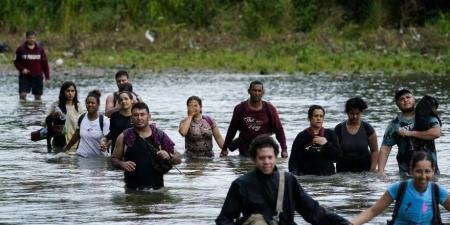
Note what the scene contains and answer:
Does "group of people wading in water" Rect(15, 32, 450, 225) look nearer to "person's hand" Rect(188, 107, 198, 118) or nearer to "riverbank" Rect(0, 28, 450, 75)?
"person's hand" Rect(188, 107, 198, 118)

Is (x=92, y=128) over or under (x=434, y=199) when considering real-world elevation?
over

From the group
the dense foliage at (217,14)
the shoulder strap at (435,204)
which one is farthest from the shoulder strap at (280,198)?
the dense foliage at (217,14)

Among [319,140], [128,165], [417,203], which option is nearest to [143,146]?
[128,165]

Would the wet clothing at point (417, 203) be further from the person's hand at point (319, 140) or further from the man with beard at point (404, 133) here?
the person's hand at point (319, 140)

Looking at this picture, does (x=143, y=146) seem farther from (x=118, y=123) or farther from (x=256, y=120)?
(x=256, y=120)

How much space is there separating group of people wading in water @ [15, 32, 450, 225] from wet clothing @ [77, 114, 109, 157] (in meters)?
0.01

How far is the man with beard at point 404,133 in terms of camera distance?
13695 millimetres

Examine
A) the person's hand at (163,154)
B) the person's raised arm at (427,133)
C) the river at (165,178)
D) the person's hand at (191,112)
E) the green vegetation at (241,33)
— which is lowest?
the river at (165,178)

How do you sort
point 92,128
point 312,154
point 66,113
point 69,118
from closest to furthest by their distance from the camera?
point 312,154, point 92,128, point 69,118, point 66,113

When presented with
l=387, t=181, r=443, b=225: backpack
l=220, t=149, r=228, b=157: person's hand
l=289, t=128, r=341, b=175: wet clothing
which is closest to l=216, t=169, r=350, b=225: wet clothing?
l=387, t=181, r=443, b=225: backpack

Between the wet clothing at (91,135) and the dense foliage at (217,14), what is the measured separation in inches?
1195

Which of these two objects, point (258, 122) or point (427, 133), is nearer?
point (427, 133)

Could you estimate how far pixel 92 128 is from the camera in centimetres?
1661

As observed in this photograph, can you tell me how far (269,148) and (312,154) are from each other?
212 inches
